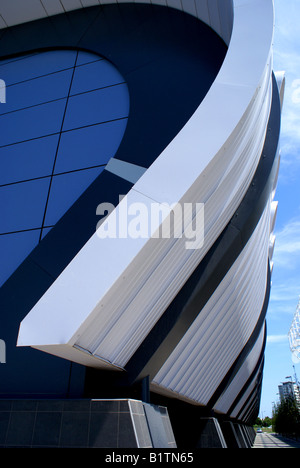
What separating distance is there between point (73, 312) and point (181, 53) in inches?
340

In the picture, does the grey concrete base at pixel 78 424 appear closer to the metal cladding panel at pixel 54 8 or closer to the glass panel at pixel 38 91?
the glass panel at pixel 38 91

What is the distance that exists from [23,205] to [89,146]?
2.29 metres

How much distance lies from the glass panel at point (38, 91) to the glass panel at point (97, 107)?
796mm

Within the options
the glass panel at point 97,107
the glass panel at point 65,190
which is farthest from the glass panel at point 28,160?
the glass panel at point 97,107

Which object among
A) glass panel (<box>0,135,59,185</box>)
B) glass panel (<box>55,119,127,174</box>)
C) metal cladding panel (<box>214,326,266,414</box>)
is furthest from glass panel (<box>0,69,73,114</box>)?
metal cladding panel (<box>214,326,266,414</box>)

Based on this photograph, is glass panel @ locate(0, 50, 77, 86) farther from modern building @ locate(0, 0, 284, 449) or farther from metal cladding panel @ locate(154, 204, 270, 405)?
metal cladding panel @ locate(154, 204, 270, 405)

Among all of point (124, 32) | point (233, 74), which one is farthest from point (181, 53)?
point (233, 74)

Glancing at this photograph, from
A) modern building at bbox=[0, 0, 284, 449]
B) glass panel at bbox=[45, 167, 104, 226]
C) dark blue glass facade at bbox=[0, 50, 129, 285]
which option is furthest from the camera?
dark blue glass facade at bbox=[0, 50, 129, 285]

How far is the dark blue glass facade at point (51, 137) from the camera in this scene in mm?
8375

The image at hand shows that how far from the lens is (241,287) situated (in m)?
10.7

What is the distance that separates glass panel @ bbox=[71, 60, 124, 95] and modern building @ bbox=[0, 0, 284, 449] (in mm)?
61

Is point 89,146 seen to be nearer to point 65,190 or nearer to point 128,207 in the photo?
point 65,190

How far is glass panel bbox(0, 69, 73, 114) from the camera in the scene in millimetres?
10578

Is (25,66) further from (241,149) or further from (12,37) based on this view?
(241,149)
